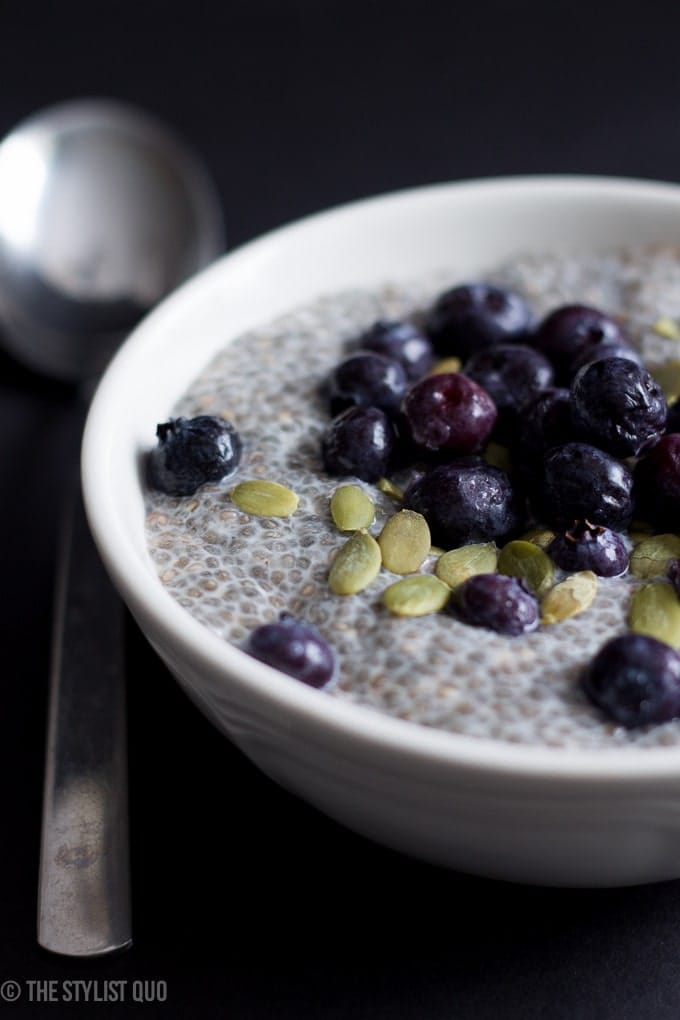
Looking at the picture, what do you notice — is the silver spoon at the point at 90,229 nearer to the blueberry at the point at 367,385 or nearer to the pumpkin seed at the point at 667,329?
the blueberry at the point at 367,385

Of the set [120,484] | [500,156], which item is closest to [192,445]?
[120,484]

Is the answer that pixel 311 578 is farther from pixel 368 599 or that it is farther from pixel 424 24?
pixel 424 24

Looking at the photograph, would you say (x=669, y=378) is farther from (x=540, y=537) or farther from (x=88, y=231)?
(x=88, y=231)

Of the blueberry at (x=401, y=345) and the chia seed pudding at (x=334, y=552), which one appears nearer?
the chia seed pudding at (x=334, y=552)

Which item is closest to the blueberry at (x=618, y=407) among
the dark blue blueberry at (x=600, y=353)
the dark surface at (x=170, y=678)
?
the dark blue blueberry at (x=600, y=353)

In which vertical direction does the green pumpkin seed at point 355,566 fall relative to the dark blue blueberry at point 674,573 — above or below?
below

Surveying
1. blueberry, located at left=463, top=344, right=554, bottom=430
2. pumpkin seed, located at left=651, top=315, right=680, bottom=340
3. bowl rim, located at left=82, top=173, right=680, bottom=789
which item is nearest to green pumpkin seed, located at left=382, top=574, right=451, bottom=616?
bowl rim, located at left=82, top=173, right=680, bottom=789

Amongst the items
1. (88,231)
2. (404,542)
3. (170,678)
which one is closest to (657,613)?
(404,542)
